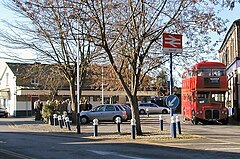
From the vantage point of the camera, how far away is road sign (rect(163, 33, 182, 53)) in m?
20.4

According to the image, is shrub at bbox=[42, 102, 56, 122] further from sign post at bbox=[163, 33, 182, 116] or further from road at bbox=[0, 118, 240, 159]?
road at bbox=[0, 118, 240, 159]

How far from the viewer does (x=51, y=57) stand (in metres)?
30.7

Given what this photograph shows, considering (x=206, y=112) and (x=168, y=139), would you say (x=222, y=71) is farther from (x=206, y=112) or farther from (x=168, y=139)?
(x=168, y=139)

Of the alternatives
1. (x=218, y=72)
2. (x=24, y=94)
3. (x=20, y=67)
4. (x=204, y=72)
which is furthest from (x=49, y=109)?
(x=24, y=94)

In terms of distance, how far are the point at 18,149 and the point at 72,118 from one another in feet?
55.3

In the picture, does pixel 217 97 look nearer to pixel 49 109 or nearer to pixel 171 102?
pixel 49 109

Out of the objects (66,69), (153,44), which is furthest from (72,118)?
(153,44)

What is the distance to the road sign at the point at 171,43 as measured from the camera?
66.8ft

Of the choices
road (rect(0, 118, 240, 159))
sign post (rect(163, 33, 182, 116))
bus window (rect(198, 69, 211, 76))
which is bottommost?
road (rect(0, 118, 240, 159))

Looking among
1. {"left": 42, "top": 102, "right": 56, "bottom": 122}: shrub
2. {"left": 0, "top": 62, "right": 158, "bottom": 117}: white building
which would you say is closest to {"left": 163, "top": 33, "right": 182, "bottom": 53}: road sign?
{"left": 42, "top": 102, "right": 56, "bottom": 122}: shrub

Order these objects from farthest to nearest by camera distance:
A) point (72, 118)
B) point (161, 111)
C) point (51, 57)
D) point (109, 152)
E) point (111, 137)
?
point (161, 111) → point (72, 118) → point (51, 57) → point (111, 137) → point (109, 152)

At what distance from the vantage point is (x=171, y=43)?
67.2 feet

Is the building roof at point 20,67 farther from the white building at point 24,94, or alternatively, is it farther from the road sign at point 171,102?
the road sign at point 171,102

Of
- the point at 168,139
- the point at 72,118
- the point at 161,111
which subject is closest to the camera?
the point at 168,139
